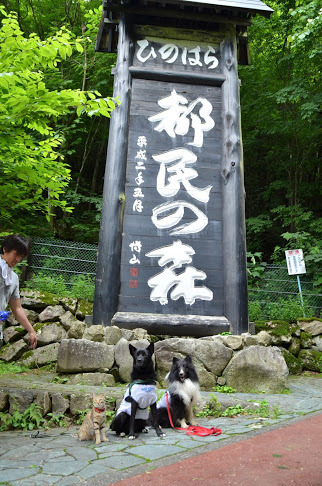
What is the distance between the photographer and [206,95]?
25.4ft

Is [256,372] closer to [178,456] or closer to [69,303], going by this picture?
[178,456]

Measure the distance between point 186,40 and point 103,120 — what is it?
7.88m

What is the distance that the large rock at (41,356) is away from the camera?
7.55 m

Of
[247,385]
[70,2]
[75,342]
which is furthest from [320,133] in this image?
[75,342]

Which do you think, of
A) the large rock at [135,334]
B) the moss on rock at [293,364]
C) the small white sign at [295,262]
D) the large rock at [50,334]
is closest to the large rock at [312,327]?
the moss on rock at [293,364]

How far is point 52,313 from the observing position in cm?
856

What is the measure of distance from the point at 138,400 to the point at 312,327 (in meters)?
6.71

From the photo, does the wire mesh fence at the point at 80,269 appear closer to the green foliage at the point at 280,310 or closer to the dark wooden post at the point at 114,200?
the green foliage at the point at 280,310

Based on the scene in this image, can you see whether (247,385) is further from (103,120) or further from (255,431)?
(103,120)

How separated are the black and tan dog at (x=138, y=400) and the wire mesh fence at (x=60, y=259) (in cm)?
581

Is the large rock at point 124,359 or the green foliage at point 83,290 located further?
the green foliage at point 83,290

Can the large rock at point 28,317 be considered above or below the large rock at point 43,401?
above

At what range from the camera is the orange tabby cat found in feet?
13.2

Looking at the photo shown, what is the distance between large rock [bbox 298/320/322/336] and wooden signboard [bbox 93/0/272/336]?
358 centimetres
